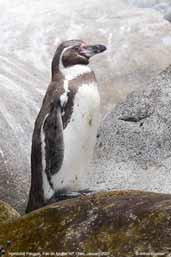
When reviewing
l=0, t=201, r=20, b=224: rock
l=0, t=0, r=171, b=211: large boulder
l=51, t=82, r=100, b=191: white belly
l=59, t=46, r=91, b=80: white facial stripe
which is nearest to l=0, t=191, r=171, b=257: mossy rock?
l=0, t=201, r=20, b=224: rock

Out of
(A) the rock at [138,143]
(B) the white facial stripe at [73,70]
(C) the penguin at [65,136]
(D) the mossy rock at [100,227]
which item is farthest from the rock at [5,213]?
(A) the rock at [138,143]

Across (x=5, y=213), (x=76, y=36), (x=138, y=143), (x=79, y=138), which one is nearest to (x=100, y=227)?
(x=5, y=213)

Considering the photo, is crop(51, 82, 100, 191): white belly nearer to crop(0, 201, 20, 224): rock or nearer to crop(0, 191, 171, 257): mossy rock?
crop(0, 201, 20, 224): rock

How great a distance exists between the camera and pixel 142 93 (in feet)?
25.6

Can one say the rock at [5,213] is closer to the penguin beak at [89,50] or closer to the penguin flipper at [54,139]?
the penguin flipper at [54,139]

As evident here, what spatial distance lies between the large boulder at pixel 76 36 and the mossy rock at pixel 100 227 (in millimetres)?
4181

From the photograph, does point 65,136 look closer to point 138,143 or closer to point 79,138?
point 79,138

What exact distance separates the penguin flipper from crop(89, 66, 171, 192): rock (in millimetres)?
1340

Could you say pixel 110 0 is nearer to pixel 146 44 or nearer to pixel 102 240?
pixel 146 44

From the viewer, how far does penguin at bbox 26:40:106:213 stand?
536 cm

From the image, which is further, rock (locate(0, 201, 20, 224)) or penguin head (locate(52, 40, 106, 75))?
penguin head (locate(52, 40, 106, 75))

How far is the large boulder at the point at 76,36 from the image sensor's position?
897cm

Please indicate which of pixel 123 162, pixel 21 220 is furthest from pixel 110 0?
pixel 21 220

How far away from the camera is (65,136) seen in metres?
5.39
